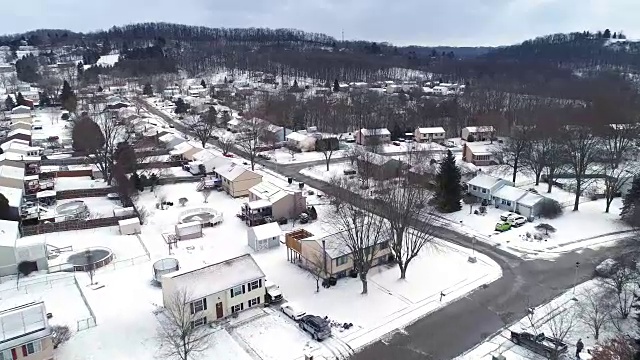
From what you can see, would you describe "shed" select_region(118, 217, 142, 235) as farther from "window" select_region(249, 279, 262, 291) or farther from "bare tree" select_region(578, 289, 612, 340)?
"bare tree" select_region(578, 289, 612, 340)

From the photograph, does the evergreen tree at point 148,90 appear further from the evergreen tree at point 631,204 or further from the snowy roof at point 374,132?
the evergreen tree at point 631,204

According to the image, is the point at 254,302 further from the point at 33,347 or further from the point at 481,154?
the point at 481,154

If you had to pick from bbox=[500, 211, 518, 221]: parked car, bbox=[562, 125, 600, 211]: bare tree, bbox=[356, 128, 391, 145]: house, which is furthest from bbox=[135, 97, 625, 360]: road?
bbox=[356, 128, 391, 145]: house

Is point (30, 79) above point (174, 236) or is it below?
above

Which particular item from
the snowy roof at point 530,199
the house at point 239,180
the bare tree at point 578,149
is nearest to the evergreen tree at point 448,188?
the snowy roof at point 530,199

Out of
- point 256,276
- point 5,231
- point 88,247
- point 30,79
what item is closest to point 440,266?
point 256,276

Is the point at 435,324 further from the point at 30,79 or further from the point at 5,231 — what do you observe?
the point at 30,79
